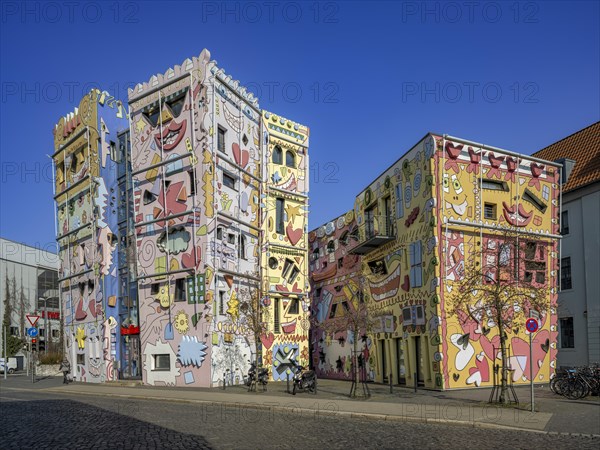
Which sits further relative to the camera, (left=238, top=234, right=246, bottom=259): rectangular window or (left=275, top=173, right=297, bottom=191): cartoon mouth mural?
(left=275, top=173, right=297, bottom=191): cartoon mouth mural

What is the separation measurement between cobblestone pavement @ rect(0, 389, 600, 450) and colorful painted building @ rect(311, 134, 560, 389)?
965 cm

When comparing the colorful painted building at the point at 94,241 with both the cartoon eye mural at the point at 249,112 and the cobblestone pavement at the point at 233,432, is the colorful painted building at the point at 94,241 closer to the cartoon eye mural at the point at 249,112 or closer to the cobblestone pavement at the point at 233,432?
the cartoon eye mural at the point at 249,112

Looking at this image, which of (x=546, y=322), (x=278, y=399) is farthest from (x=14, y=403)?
(x=546, y=322)

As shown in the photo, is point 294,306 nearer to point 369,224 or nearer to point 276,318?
point 276,318

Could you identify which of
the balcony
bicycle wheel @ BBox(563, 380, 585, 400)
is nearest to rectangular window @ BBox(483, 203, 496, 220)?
the balcony

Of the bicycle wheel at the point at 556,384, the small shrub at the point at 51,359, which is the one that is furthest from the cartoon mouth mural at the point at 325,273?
the small shrub at the point at 51,359

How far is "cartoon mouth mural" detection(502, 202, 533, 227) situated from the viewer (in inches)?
1072

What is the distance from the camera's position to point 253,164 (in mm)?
34062

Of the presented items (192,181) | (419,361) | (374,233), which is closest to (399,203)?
(374,233)

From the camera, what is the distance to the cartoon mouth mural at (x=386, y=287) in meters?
28.7

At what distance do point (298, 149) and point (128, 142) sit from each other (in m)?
10.9

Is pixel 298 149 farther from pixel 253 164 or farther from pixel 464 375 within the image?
pixel 464 375

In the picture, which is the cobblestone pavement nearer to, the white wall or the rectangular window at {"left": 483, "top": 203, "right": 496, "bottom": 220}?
the rectangular window at {"left": 483, "top": 203, "right": 496, "bottom": 220}

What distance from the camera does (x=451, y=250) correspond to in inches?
1006
